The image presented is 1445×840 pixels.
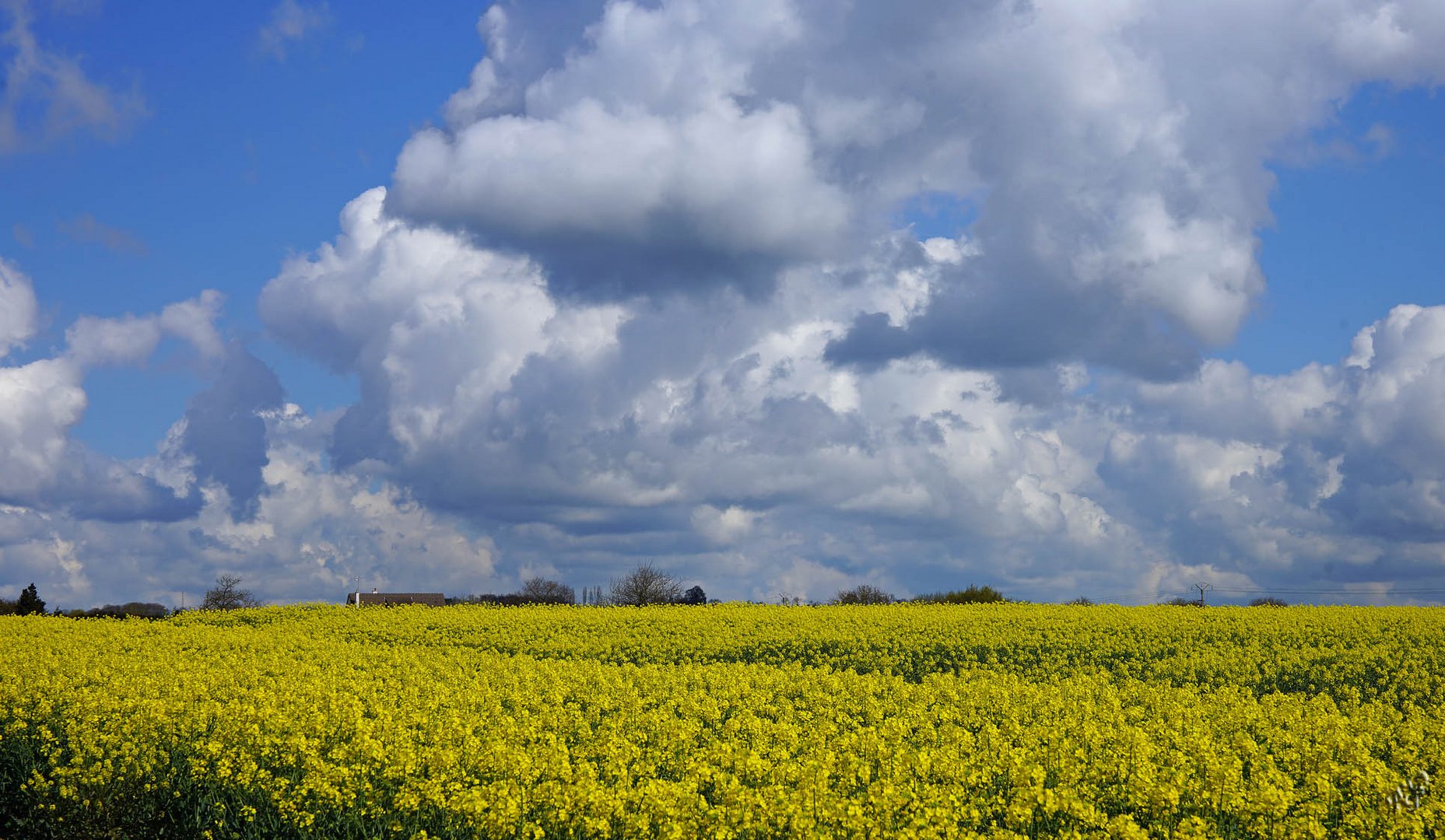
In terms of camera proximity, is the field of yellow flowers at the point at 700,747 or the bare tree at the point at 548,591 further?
the bare tree at the point at 548,591

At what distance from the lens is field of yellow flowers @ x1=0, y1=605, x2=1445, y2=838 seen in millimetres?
9172

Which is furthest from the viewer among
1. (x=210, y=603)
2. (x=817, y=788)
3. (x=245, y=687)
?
(x=210, y=603)

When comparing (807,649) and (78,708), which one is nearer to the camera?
(78,708)

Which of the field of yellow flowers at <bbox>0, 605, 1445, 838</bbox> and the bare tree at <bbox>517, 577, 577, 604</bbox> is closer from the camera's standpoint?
the field of yellow flowers at <bbox>0, 605, 1445, 838</bbox>

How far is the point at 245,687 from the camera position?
17125 mm

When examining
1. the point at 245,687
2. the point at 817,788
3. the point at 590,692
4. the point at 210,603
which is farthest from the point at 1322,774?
the point at 210,603

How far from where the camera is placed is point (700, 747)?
1273 centimetres

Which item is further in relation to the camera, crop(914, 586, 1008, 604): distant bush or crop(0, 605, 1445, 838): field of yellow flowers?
crop(914, 586, 1008, 604): distant bush

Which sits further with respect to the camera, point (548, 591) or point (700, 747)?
point (548, 591)

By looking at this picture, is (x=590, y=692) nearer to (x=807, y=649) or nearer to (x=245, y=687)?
(x=245, y=687)

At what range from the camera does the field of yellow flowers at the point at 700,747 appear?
9.17 metres

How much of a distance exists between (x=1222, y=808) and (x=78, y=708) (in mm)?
15344

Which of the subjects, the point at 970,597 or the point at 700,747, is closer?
the point at 700,747

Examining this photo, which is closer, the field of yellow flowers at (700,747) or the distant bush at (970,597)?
the field of yellow flowers at (700,747)
